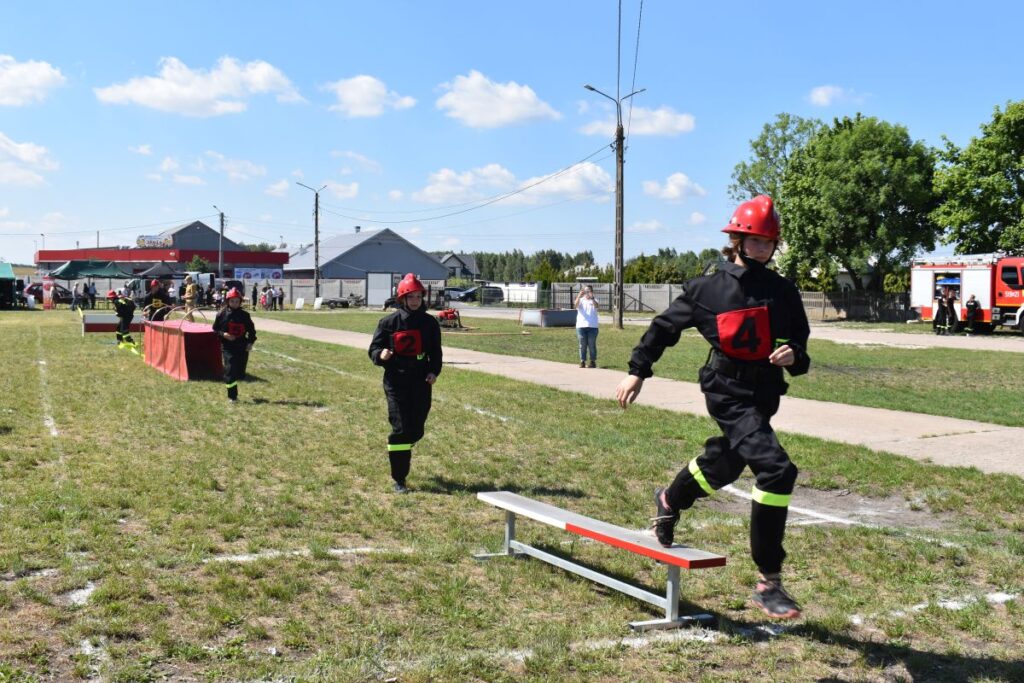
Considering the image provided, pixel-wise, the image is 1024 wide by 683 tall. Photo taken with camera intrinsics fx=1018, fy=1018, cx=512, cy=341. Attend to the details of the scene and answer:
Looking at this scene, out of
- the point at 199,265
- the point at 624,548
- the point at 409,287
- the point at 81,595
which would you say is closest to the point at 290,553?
the point at 81,595

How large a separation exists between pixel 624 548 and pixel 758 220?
1.80 meters

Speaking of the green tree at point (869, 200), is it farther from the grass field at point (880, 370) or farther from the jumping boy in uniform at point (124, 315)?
the jumping boy in uniform at point (124, 315)

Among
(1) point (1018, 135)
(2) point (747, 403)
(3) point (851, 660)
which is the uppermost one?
(1) point (1018, 135)

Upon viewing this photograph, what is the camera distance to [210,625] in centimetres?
478

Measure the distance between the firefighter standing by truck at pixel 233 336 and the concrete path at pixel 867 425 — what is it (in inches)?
199

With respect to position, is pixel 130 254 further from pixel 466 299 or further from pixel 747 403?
pixel 747 403

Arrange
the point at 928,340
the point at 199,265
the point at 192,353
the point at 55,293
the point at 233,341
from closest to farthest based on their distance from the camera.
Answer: the point at 233,341, the point at 192,353, the point at 928,340, the point at 55,293, the point at 199,265

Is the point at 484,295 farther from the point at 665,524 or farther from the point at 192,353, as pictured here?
the point at 665,524

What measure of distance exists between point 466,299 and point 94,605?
254 ft

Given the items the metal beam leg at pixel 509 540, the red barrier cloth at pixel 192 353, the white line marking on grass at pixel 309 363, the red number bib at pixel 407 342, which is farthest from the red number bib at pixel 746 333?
the white line marking on grass at pixel 309 363

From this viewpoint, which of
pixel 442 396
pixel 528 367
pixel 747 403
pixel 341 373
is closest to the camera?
pixel 747 403

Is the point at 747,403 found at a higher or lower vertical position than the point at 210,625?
higher

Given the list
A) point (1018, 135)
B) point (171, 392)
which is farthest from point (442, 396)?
point (1018, 135)

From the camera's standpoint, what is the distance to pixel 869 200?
5294 cm
